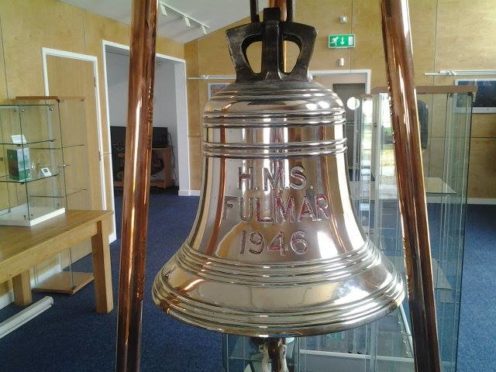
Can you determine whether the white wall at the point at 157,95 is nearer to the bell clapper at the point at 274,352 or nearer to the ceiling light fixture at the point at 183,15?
the ceiling light fixture at the point at 183,15

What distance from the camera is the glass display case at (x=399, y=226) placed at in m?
2.17

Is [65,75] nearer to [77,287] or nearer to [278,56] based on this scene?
[77,287]

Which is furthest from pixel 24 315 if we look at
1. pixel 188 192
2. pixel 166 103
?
pixel 166 103

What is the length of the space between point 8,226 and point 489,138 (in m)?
6.78

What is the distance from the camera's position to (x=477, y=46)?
7.10 meters

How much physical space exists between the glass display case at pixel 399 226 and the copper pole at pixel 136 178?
1397mm

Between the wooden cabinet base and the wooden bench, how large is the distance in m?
0.23

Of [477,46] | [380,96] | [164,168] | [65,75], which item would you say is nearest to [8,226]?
[65,75]

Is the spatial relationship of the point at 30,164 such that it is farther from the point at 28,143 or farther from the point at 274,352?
the point at 274,352

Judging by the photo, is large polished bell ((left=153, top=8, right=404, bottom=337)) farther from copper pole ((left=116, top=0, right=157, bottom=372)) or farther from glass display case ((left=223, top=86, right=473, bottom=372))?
glass display case ((left=223, top=86, right=473, bottom=372))

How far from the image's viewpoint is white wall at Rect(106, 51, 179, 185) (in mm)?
8898

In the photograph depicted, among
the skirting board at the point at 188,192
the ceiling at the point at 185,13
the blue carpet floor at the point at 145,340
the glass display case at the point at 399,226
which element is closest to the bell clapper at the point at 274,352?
the glass display case at the point at 399,226

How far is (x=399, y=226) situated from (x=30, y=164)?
2865mm

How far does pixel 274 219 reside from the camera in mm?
585
